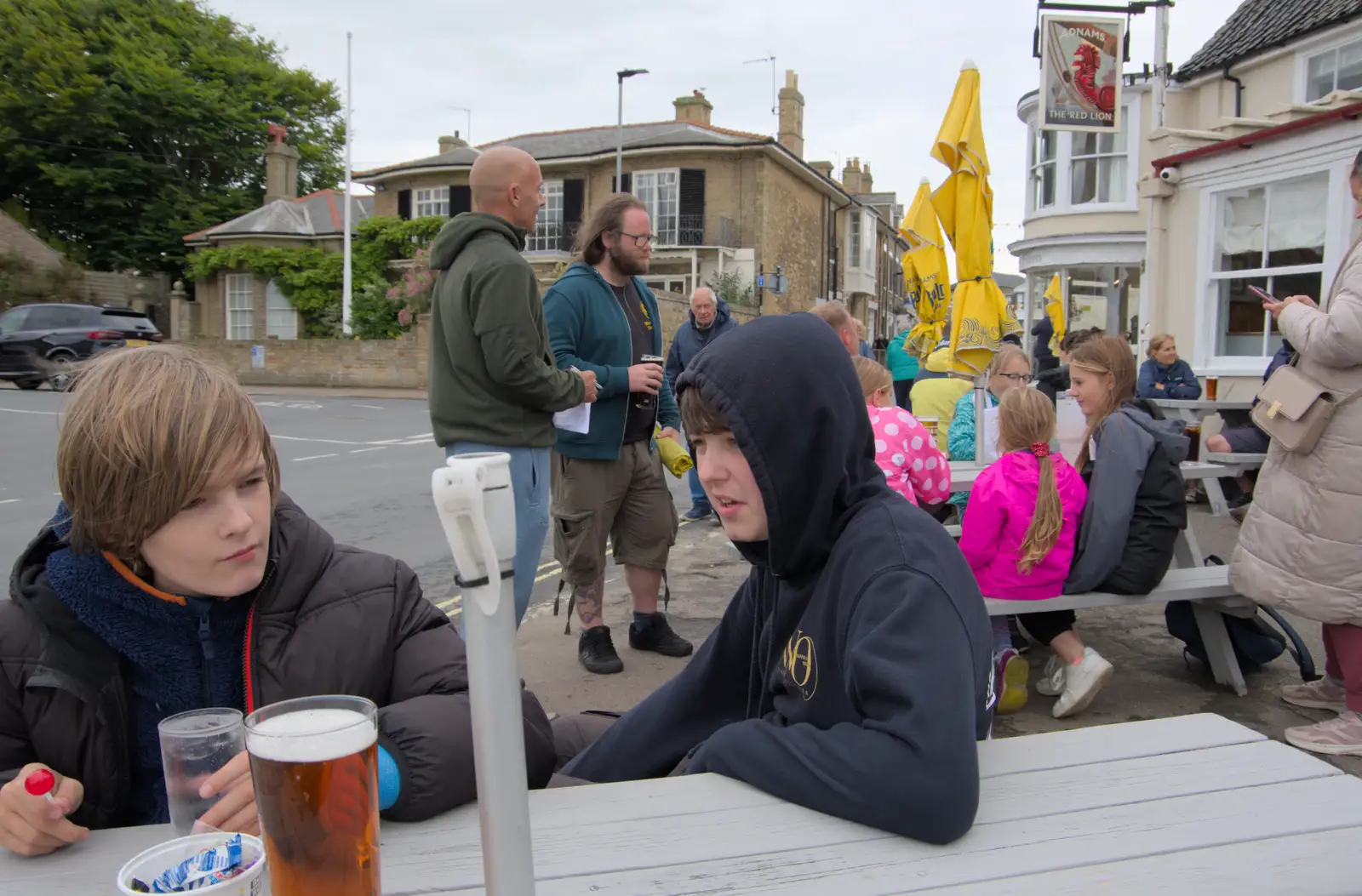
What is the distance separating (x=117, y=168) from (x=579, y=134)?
60.1ft

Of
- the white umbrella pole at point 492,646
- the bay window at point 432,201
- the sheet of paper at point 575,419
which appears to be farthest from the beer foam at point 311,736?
the bay window at point 432,201

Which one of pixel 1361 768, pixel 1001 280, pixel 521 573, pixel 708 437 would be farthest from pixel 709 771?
pixel 1001 280

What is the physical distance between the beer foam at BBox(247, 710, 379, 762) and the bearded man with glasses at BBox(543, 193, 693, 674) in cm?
307

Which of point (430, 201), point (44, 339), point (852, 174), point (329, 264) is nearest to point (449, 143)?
point (430, 201)

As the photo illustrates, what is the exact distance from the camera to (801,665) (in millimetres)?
1664

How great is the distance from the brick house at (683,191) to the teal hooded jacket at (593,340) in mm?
24438

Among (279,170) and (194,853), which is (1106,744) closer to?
(194,853)

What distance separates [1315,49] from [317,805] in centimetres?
1466

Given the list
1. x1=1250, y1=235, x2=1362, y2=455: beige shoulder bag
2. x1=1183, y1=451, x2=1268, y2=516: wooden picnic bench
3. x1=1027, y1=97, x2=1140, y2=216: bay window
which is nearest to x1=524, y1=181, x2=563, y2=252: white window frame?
x1=1027, y1=97, x2=1140, y2=216: bay window

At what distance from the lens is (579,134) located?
35.3 meters

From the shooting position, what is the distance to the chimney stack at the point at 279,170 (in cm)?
3544

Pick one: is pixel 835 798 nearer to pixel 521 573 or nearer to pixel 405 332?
pixel 521 573

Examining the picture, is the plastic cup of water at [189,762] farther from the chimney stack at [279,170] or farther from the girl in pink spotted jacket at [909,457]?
the chimney stack at [279,170]

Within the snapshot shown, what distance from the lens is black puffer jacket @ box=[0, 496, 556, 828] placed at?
139cm
